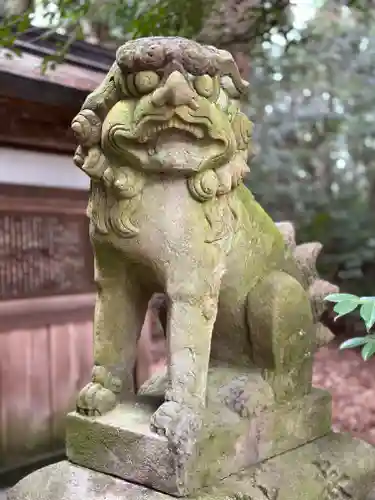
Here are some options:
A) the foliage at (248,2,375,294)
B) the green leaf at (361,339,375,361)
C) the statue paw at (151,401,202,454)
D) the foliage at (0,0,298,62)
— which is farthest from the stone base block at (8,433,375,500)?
the foliage at (248,2,375,294)

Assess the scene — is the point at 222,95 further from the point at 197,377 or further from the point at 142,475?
the point at 142,475

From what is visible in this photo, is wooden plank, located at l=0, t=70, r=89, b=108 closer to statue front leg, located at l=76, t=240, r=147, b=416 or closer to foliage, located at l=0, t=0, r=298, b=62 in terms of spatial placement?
foliage, located at l=0, t=0, r=298, b=62

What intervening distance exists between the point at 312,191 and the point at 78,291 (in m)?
4.76

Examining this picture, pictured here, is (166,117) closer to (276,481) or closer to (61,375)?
(276,481)

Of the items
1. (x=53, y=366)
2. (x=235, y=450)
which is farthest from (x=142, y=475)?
(x=53, y=366)

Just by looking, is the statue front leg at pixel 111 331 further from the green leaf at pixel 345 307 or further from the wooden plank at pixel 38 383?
the wooden plank at pixel 38 383

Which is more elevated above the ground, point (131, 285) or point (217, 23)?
point (217, 23)

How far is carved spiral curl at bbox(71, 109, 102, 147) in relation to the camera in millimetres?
1447

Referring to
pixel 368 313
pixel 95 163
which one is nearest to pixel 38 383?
pixel 95 163

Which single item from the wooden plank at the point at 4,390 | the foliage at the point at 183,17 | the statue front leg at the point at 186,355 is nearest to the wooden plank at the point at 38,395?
the wooden plank at the point at 4,390

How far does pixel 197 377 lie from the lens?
1.44 m

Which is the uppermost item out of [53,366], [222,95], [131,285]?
[222,95]

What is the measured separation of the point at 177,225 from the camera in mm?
1426

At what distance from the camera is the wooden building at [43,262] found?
10.9 ft
